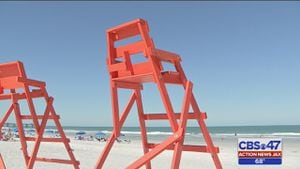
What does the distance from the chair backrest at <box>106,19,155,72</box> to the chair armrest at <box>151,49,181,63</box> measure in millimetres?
76

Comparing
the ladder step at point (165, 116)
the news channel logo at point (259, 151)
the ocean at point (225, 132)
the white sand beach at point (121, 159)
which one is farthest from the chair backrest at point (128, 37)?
the ocean at point (225, 132)

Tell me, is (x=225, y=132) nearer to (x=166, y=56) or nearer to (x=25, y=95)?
(x=25, y=95)

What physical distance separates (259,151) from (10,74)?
4.51 m

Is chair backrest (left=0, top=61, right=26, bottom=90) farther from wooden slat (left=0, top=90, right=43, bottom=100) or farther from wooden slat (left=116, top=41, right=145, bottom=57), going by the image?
wooden slat (left=116, top=41, right=145, bottom=57)

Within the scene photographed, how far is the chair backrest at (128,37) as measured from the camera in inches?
157

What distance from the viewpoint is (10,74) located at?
656 cm

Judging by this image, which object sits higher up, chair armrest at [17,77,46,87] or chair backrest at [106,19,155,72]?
chair backrest at [106,19,155,72]

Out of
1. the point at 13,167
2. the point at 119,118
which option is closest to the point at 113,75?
the point at 119,118

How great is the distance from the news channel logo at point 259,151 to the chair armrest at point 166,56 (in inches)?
75.5

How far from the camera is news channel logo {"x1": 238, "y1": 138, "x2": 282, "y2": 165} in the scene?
17.8ft

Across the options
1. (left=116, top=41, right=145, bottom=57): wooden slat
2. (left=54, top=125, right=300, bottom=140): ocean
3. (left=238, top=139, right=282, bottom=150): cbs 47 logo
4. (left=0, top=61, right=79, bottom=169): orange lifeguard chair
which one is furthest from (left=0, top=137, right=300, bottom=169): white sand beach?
(left=54, top=125, right=300, bottom=140): ocean

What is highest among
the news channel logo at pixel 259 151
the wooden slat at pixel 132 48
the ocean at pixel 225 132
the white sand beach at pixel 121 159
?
the wooden slat at pixel 132 48

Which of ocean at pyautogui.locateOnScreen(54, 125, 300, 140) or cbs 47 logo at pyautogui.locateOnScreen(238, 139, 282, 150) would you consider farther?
ocean at pyautogui.locateOnScreen(54, 125, 300, 140)

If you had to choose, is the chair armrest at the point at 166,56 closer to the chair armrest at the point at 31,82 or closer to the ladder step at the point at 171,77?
the ladder step at the point at 171,77
